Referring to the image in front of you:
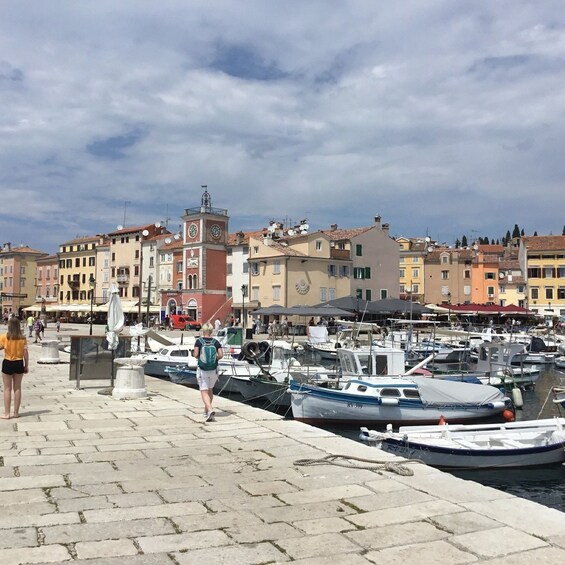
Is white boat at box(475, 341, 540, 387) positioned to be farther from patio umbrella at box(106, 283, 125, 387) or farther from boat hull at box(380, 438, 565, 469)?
patio umbrella at box(106, 283, 125, 387)

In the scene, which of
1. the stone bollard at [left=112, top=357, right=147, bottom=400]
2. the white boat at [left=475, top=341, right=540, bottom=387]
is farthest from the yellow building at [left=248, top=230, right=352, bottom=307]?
the stone bollard at [left=112, top=357, right=147, bottom=400]

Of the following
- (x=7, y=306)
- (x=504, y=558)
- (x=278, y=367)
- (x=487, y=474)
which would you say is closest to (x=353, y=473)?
Answer: (x=504, y=558)

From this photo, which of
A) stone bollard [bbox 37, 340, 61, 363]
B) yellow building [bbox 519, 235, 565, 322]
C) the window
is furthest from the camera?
the window

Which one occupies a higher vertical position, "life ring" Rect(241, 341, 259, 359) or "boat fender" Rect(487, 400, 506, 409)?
"life ring" Rect(241, 341, 259, 359)

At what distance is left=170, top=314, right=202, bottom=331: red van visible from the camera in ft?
215

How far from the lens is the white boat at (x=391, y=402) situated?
1977 cm

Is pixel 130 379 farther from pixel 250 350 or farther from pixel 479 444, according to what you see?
pixel 250 350

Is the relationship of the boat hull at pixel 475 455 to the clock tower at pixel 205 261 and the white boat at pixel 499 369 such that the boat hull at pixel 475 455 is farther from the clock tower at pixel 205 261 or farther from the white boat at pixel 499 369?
the clock tower at pixel 205 261

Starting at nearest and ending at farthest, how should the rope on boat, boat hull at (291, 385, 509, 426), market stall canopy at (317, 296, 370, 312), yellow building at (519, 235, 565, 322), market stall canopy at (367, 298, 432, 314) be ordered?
the rope on boat, boat hull at (291, 385, 509, 426), market stall canopy at (367, 298, 432, 314), market stall canopy at (317, 296, 370, 312), yellow building at (519, 235, 565, 322)

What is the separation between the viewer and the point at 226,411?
11703mm

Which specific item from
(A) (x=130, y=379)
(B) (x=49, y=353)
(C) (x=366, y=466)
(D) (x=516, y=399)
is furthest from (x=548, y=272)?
(C) (x=366, y=466)

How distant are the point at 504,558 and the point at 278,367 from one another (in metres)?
22.6

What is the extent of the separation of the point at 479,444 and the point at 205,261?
57.7 metres

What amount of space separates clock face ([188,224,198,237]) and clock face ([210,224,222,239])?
1.76m
